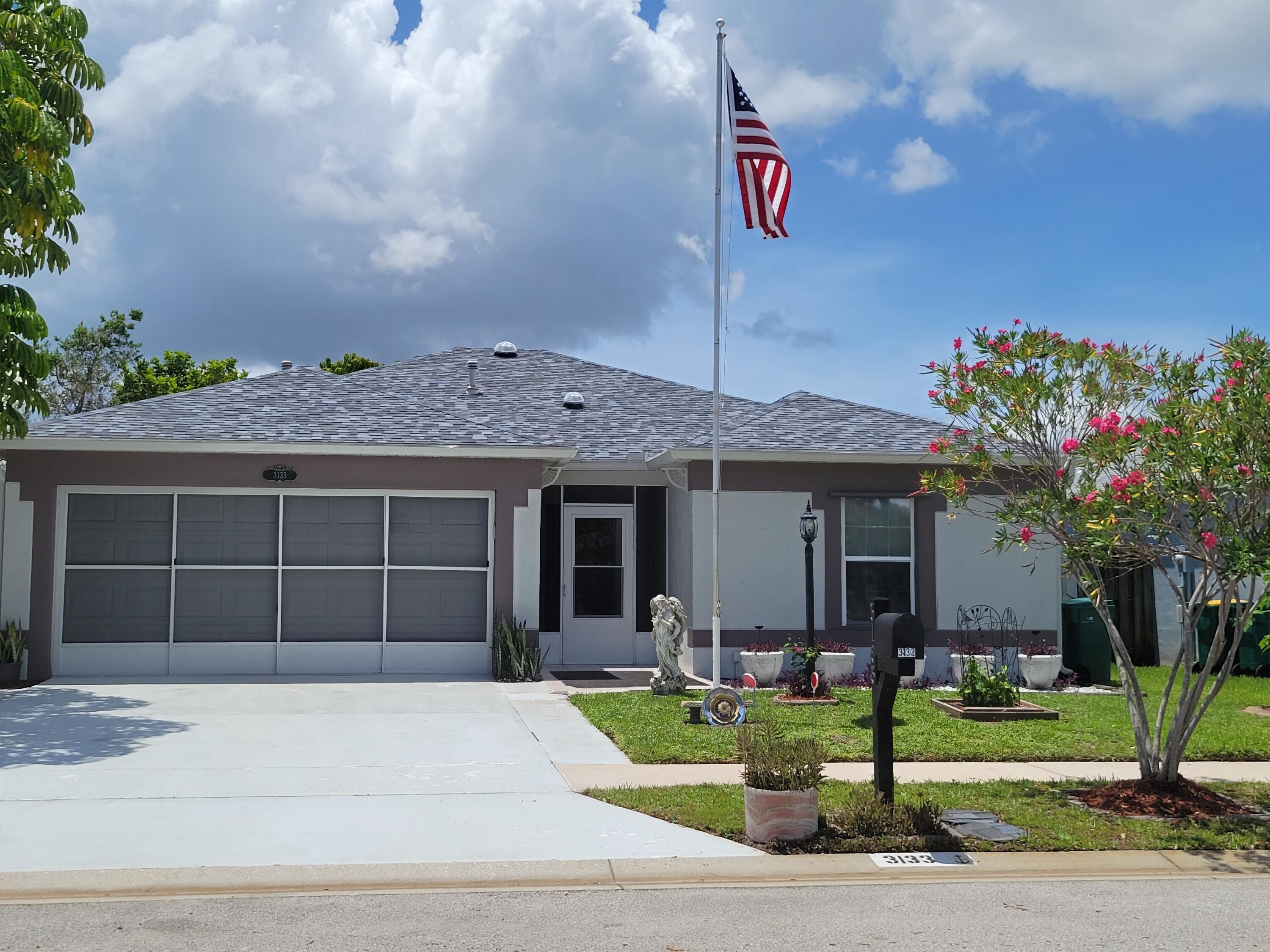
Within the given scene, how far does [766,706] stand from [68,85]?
10472 mm

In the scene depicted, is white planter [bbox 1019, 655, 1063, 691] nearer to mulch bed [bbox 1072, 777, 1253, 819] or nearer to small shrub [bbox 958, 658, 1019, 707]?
small shrub [bbox 958, 658, 1019, 707]

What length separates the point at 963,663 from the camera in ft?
50.6

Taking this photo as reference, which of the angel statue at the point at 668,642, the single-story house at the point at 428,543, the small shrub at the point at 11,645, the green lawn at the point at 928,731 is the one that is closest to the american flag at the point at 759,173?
the single-story house at the point at 428,543

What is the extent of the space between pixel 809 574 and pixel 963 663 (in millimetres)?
2963

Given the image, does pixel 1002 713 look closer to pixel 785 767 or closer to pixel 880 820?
pixel 880 820

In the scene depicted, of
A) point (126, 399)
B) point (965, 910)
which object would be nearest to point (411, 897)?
point (965, 910)

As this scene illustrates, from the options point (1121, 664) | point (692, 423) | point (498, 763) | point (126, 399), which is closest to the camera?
point (1121, 664)

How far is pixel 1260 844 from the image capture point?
24.2ft

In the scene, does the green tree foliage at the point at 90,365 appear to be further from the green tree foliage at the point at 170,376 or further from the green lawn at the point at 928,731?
the green lawn at the point at 928,731

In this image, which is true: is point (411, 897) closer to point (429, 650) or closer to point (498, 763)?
point (498, 763)

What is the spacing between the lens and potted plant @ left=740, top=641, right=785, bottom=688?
15141mm

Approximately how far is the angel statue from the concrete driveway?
131 cm

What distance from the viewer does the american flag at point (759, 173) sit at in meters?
12.7

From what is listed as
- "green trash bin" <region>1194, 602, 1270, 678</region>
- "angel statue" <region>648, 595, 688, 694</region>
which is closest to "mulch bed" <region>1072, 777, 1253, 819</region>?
"angel statue" <region>648, 595, 688, 694</region>
